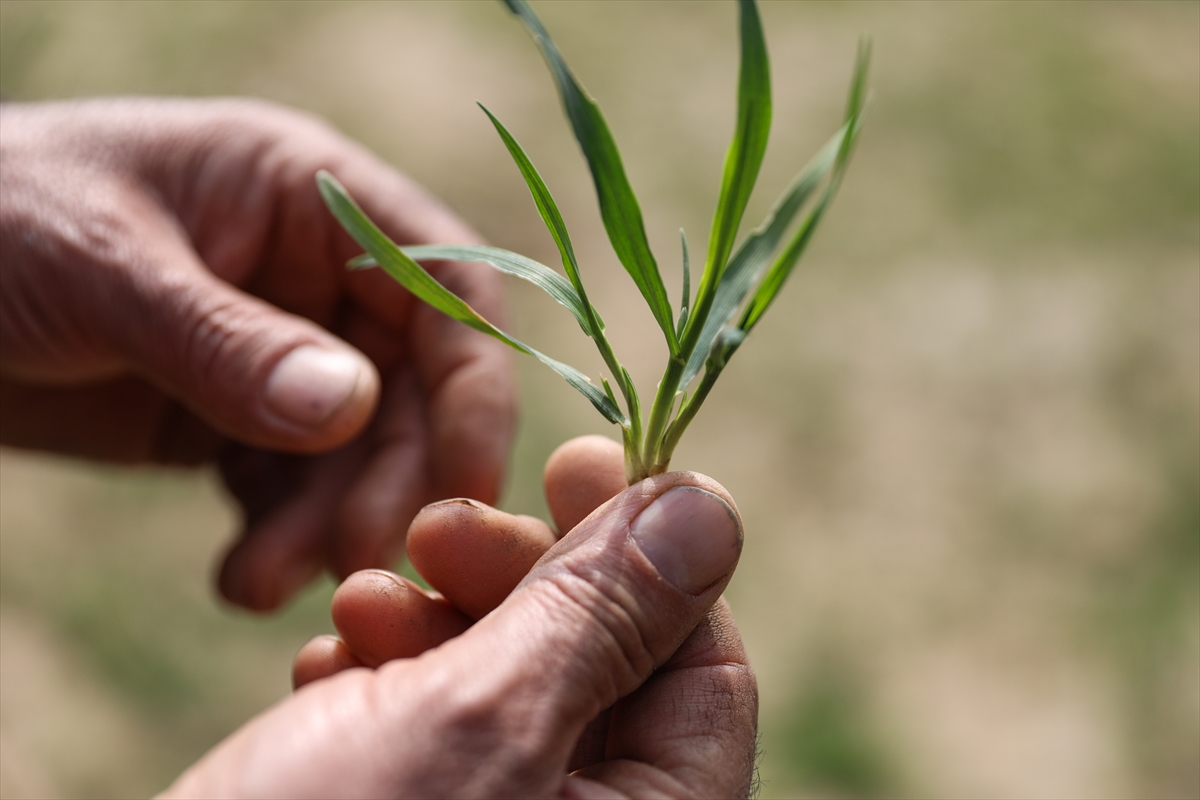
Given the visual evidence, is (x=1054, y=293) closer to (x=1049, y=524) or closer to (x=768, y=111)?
(x=1049, y=524)

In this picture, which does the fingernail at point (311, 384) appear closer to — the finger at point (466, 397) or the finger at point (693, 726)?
the finger at point (466, 397)

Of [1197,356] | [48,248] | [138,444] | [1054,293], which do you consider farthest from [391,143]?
[1197,356]

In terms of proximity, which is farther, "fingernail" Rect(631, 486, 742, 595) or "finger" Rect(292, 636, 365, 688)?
"finger" Rect(292, 636, 365, 688)

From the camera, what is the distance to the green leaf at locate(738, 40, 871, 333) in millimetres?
673

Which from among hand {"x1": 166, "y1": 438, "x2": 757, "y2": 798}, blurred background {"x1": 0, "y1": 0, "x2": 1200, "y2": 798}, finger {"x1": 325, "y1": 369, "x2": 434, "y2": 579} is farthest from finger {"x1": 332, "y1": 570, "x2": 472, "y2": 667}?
blurred background {"x1": 0, "y1": 0, "x2": 1200, "y2": 798}

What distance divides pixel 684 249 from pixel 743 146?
0.41ft

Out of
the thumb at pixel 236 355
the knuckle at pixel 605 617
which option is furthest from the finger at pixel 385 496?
the knuckle at pixel 605 617

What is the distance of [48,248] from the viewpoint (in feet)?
4.65

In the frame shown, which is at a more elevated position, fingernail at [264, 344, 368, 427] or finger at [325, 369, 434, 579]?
fingernail at [264, 344, 368, 427]

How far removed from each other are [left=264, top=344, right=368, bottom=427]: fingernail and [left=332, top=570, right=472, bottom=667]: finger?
46 centimetres

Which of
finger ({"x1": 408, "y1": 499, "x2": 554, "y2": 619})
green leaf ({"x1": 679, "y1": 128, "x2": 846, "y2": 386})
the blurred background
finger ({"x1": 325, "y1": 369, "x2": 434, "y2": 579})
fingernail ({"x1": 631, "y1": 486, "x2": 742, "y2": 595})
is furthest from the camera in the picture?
the blurred background

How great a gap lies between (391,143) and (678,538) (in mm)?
2581

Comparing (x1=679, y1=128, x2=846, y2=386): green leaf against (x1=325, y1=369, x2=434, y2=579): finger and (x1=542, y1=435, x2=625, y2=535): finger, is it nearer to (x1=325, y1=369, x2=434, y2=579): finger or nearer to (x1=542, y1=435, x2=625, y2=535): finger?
(x1=542, y1=435, x2=625, y2=535): finger

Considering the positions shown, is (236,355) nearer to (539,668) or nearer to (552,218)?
(552,218)
